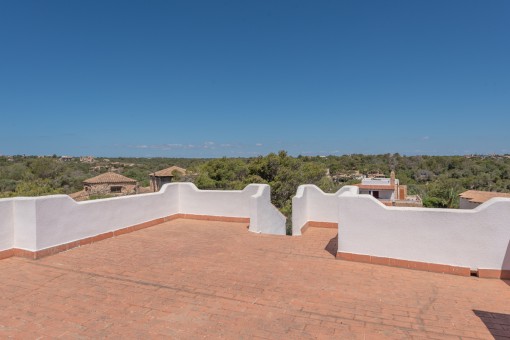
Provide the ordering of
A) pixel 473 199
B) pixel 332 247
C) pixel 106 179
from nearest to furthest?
pixel 332 247, pixel 473 199, pixel 106 179

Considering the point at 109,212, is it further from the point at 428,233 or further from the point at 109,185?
the point at 109,185

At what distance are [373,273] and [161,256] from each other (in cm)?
397

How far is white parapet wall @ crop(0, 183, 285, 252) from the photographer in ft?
19.9

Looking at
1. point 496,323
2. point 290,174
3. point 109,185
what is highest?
point 290,174

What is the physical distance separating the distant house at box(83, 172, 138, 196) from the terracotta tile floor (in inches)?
1445

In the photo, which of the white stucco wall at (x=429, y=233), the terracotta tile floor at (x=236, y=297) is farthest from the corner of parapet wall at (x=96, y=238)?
the white stucco wall at (x=429, y=233)

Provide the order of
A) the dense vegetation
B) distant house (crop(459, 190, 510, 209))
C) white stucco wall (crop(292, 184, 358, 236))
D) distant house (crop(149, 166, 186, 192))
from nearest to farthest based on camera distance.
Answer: white stucco wall (crop(292, 184, 358, 236)), the dense vegetation, distant house (crop(459, 190, 510, 209)), distant house (crop(149, 166, 186, 192))

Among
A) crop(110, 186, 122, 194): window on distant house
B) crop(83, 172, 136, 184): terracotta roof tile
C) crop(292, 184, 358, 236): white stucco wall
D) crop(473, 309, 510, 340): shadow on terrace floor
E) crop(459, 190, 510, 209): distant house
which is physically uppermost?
crop(292, 184, 358, 236): white stucco wall

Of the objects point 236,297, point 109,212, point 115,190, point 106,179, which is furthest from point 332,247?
point 115,190

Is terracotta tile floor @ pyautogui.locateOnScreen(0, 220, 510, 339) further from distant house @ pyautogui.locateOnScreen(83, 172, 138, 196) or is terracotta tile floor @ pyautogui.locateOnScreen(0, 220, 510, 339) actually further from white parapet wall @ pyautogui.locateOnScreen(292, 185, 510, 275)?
distant house @ pyautogui.locateOnScreen(83, 172, 138, 196)

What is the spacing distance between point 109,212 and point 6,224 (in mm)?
2008

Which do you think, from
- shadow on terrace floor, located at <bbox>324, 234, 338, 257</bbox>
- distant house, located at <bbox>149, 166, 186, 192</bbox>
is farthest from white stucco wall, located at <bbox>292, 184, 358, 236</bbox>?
distant house, located at <bbox>149, 166, 186, 192</bbox>

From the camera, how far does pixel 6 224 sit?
6094mm

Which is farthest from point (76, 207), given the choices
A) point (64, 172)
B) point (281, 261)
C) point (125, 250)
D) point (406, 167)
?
point (406, 167)
